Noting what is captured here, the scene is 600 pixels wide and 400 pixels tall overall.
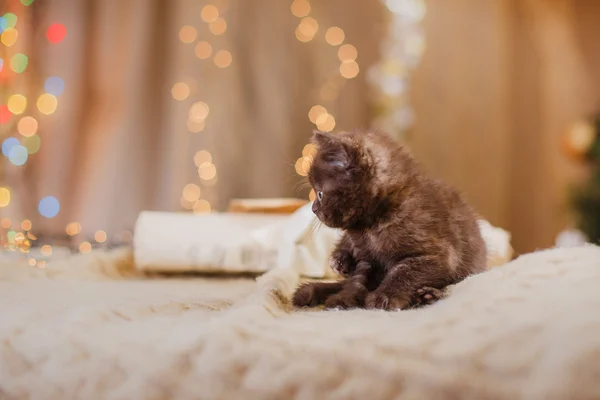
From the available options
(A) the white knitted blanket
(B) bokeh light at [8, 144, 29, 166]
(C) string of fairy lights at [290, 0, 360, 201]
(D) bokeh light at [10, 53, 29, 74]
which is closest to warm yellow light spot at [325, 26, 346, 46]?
(C) string of fairy lights at [290, 0, 360, 201]

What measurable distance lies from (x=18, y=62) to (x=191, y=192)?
87 centimetres

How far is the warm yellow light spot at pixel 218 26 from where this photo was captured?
227 cm

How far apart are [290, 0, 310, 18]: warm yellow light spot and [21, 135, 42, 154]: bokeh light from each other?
1251 mm

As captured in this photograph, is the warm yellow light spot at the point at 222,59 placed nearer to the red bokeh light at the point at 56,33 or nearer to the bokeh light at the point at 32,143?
the red bokeh light at the point at 56,33

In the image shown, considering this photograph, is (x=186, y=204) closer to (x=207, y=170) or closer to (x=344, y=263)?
(x=207, y=170)

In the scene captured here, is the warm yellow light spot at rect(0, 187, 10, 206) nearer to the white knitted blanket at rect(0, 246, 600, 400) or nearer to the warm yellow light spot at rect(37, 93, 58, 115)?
the warm yellow light spot at rect(37, 93, 58, 115)

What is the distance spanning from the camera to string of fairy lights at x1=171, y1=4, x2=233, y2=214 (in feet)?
7.39

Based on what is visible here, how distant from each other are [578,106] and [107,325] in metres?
3.02

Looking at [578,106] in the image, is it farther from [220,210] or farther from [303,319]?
[303,319]

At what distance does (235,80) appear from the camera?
7.54ft

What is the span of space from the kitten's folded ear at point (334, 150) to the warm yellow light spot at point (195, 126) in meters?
1.53

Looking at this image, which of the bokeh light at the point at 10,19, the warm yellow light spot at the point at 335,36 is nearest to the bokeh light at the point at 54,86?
the bokeh light at the point at 10,19

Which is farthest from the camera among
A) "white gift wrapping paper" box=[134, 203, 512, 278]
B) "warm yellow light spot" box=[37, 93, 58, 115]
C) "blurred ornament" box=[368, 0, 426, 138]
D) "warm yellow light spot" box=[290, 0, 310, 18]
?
"blurred ornament" box=[368, 0, 426, 138]

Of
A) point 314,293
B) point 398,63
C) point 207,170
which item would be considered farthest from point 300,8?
point 314,293
